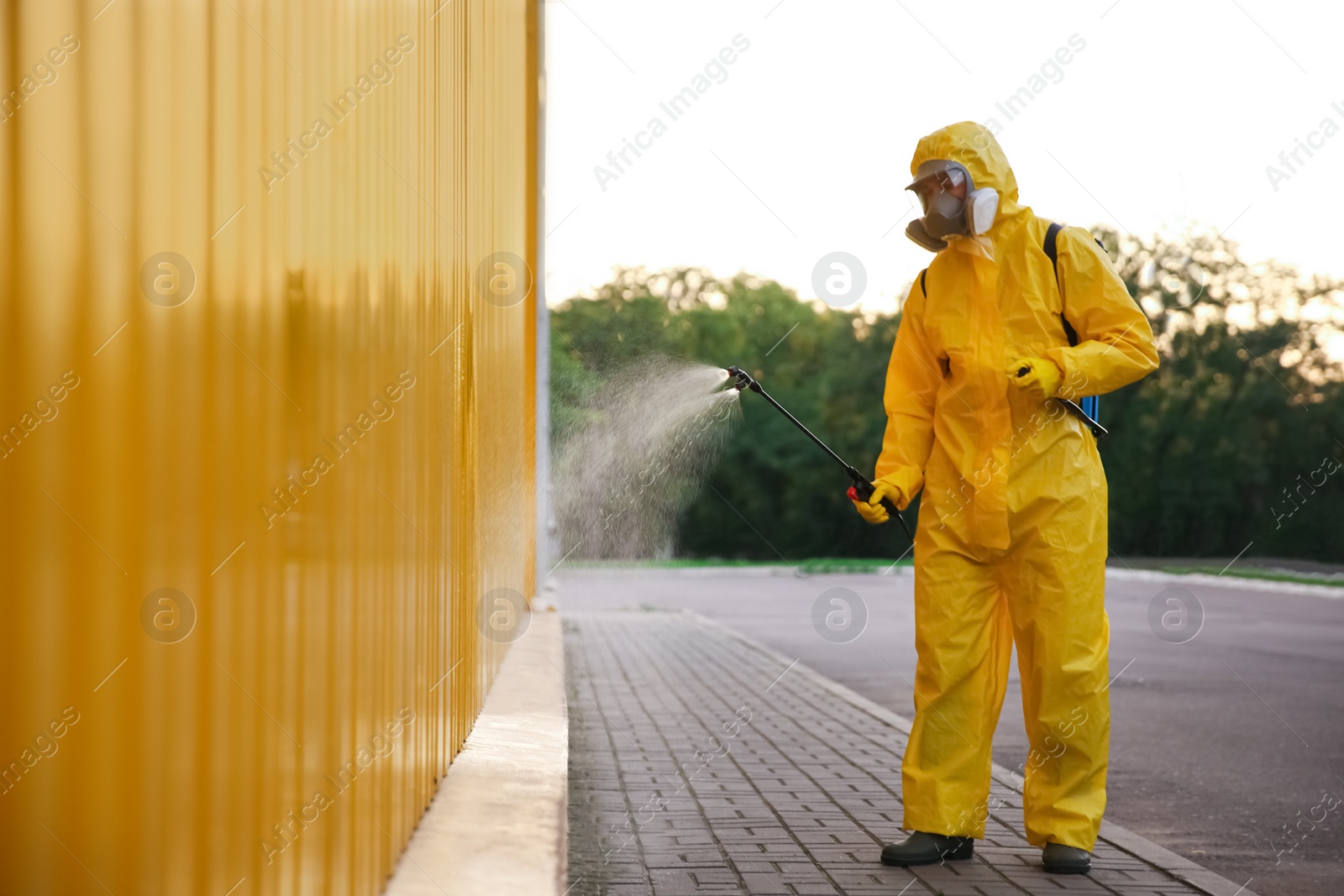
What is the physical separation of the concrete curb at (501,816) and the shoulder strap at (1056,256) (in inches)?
84.4

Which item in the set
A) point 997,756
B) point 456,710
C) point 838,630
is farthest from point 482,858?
point 838,630

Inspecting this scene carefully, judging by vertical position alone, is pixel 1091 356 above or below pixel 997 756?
above

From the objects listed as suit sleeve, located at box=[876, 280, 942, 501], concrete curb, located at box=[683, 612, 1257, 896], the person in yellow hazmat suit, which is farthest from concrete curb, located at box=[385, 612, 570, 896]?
concrete curb, located at box=[683, 612, 1257, 896]

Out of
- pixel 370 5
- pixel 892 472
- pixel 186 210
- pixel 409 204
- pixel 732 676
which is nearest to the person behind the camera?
pixel 186 210

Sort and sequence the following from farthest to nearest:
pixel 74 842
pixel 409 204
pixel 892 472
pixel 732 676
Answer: pixel 732 676 → pixel 892 472 → pixel 409 204 → pixel 74 842

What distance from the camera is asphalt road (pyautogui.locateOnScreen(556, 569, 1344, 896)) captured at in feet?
15.8

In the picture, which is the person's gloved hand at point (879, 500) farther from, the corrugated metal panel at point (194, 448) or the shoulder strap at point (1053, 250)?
the corrugated metal panel at point (194, 448)

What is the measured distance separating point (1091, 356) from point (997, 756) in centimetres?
310

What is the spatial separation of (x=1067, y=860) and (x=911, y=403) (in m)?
1.57

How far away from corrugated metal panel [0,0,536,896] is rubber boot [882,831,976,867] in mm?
1981

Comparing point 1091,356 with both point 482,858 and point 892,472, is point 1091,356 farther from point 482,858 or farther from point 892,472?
point 482,858

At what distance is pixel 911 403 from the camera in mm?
4477

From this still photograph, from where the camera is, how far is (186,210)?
1377 millimetres

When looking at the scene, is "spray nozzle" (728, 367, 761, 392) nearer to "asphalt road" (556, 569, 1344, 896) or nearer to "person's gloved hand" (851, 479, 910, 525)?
"person's gloved hand" (851, 479, 910, 525)
